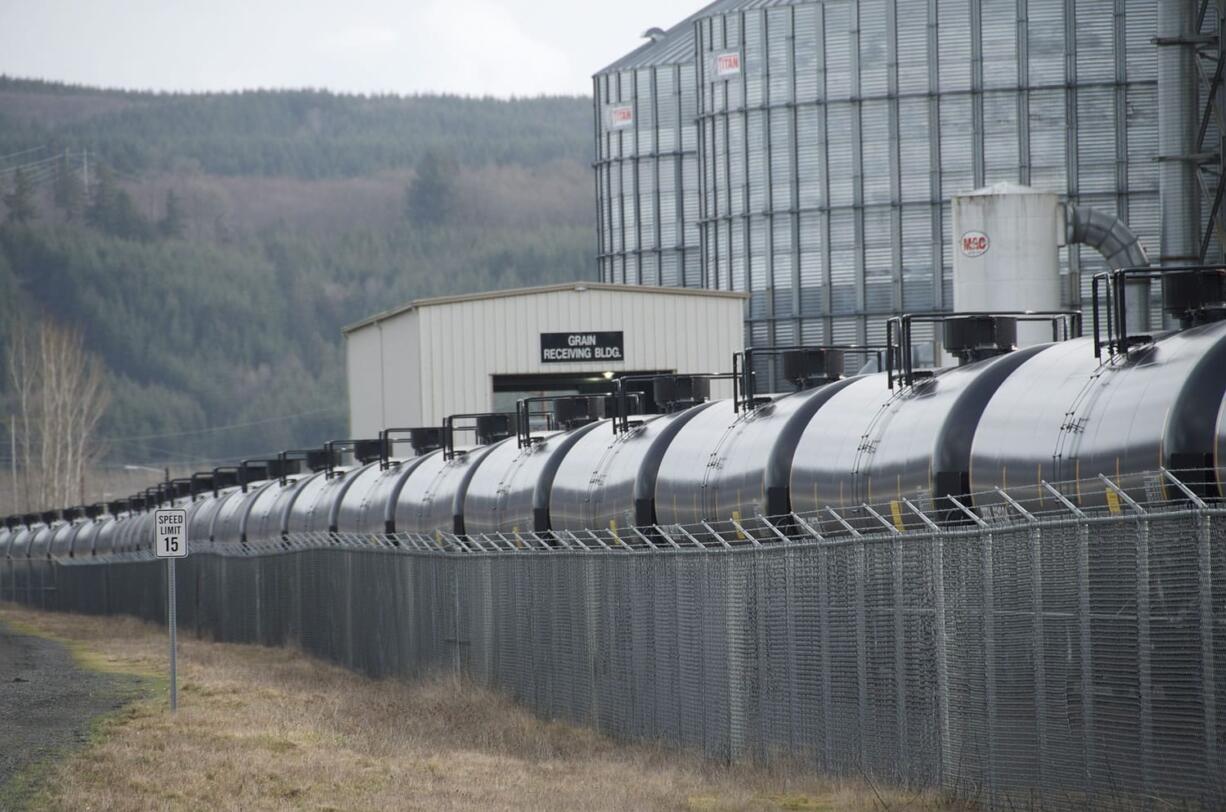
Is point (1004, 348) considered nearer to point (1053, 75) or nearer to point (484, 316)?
point (484, 316)

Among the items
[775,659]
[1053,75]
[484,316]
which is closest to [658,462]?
[775,659]

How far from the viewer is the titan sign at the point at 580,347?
5066 cm

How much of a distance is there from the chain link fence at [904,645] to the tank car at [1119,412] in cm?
33

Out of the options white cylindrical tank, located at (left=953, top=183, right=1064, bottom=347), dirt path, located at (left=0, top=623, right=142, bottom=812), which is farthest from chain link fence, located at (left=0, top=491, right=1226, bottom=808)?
white cylindrical tank, located at (left=953, top=183, right=1064, bottom=347)

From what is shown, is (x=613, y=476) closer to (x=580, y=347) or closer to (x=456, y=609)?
(x=456, y=609)

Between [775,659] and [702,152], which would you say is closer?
[775,659]

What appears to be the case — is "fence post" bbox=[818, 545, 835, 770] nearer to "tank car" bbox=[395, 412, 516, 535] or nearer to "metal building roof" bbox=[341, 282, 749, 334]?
"tank car" bbox=[395, 412, 516, 535]

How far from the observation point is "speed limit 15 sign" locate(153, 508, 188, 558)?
993 inches

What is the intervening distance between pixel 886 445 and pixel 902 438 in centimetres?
31

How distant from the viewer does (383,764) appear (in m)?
18.5

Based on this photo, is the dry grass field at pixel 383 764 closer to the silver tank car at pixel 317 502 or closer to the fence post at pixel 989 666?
the fence post at pixel 989 666

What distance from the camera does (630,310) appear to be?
5119cm

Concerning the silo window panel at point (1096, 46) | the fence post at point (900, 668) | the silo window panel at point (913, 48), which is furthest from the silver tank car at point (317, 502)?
the fence post at point (900, 668)

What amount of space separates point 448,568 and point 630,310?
79.1ft
